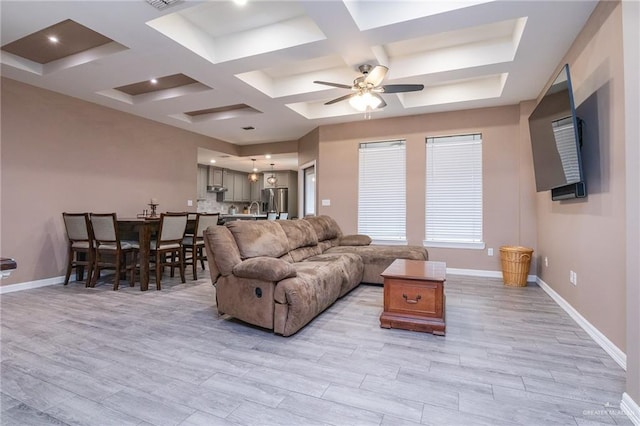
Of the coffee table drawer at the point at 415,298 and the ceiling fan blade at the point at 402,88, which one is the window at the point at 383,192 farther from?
the coffee table drawer at the point at 415,298

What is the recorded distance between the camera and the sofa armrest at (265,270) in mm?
2553

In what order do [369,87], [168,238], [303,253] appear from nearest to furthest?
[369,87]
[303,253]
[168,238]

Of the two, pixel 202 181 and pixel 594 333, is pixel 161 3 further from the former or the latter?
pixel 202 181

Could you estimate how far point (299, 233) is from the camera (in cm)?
411

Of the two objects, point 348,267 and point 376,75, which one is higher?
point 376,75

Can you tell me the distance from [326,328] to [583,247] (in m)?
2.43

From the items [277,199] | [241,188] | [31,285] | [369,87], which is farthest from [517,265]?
[241,188]

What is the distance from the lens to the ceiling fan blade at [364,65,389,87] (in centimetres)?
325

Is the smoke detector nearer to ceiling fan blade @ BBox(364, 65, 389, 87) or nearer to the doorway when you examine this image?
ceiling fan blade @ BBox(364, 65, 389, 87)

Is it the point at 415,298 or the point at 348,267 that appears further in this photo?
the point at 348,267

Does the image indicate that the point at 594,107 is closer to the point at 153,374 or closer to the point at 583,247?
the point at 583,247

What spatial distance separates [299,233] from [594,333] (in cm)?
303

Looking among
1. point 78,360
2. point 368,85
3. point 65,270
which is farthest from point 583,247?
point 65,270

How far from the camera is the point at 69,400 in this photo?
67.1 inches
